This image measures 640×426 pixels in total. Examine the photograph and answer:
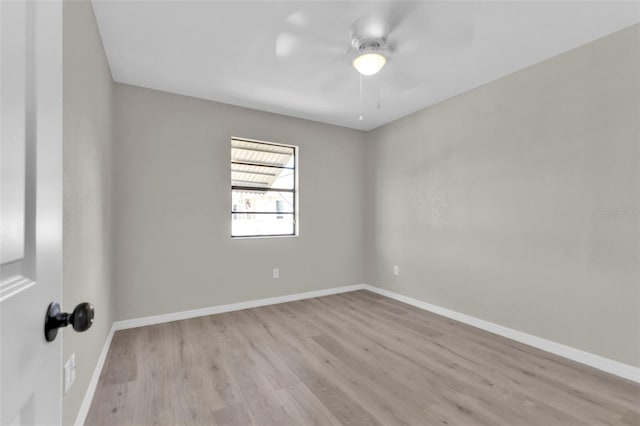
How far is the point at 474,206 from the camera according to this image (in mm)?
3166

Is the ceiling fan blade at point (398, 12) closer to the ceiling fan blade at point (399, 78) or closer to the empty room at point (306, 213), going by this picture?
the empty room at point (306, 213)

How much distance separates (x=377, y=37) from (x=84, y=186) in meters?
2.25

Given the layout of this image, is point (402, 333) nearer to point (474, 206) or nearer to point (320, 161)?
point (474, 206)

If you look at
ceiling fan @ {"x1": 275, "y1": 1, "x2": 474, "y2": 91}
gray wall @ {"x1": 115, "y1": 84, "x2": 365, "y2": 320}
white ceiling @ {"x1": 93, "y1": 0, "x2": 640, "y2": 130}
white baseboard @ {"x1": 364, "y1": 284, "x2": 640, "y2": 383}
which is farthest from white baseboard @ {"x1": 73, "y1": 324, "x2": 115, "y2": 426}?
white baseboard @ {"x1": 364, "y1": 284, "x2": 640, "y2": 383}

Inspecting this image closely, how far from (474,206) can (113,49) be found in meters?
3.74

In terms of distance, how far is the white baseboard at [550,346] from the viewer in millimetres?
2146

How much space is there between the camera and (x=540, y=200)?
2639mm

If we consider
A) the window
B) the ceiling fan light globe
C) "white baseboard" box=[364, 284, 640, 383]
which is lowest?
"white baseboard" box=[364, 284, 640, 383]

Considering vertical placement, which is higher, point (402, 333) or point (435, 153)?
point (435, 153)

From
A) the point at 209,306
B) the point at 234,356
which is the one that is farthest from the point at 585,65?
the point at 209,306

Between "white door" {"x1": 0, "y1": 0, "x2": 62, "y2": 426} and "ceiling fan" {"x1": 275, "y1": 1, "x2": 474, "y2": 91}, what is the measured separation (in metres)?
1.87

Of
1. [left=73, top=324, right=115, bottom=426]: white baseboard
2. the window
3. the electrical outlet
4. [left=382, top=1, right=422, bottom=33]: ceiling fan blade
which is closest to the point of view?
the electrical outlet

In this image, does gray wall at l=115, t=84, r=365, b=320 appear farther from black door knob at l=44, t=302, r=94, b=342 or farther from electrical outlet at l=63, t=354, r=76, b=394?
black door knob at l=44, t=302, r=94, b=342

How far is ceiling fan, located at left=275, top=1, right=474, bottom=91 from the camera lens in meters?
2.01
